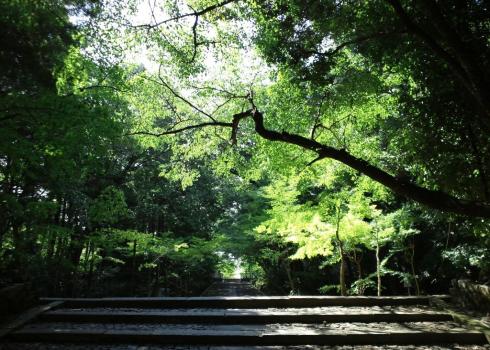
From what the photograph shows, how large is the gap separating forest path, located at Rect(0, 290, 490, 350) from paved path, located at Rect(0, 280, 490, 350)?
0.6 inches

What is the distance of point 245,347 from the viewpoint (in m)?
5.54

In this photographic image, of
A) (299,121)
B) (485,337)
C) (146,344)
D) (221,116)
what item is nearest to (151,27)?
(221,116)

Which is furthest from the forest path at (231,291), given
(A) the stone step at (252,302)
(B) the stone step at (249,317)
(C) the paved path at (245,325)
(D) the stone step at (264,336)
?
(D) the stone step at (264,336)

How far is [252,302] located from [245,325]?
128cm

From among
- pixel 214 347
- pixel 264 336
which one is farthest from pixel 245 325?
pixel 214 347

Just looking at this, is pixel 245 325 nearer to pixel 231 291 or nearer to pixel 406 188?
pixel 406 188

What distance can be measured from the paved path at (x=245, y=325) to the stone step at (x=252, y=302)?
22 millimetres

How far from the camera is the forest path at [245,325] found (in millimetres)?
5762

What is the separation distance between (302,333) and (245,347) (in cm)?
106

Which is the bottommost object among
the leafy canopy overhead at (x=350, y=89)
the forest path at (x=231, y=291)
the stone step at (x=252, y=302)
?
the forest path at (x=231, y=291)

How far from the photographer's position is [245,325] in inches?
266

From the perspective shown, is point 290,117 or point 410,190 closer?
point 410,190

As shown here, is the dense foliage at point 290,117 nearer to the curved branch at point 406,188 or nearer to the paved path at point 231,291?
the curved branch at point 406,188

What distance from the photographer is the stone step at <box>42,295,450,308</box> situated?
8.03 metres
